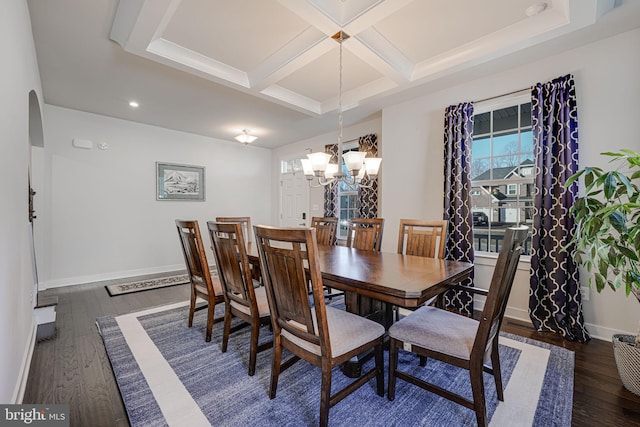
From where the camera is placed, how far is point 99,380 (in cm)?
193

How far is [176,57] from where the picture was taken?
2.76m

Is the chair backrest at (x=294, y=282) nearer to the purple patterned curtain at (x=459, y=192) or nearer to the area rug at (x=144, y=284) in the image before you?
the purple patterned curtain at (x=459, y=192)

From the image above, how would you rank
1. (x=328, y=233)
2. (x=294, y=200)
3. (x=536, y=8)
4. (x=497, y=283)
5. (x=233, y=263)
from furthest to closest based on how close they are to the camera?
(x=294, y=200), (x=328, y=233), (x=536, y=8), (x=233, y=263), (x=497, y=283)

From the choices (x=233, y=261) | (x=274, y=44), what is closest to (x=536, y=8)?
(x=274, y=44)

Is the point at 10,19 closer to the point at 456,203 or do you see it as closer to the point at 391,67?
the point at 391,67

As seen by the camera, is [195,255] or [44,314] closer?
[195,255]

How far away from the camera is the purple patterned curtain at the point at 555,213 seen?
2.55 meters

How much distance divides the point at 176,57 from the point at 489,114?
343 centimetres

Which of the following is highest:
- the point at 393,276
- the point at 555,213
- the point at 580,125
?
the point at 580,125

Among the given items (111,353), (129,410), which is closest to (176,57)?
(111,353)

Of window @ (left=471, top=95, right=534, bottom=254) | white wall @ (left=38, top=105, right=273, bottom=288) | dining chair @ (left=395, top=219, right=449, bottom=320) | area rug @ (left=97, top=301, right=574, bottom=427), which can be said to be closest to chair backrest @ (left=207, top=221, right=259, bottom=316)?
area rug @ (left=97, top=301, right=574, bottom=427)

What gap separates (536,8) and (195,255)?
344 cm

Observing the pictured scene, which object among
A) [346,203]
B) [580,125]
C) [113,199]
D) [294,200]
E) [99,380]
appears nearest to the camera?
[99,380]

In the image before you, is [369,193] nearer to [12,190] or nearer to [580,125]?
[580,125]
